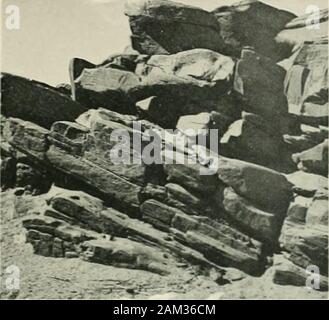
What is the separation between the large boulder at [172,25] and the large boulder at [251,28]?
23.7 inches

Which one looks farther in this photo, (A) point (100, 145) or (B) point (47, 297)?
(A) point (100, 145)

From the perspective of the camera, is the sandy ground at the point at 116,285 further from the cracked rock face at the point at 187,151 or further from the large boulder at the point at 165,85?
A: the large boulder at the point at 165,85

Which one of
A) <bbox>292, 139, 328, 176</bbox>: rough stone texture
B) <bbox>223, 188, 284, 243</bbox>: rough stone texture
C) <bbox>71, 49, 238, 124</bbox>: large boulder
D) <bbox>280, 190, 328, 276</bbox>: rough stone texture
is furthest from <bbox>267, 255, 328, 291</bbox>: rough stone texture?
<bbox>71, 49, 238, 124</bbox>: large boulder

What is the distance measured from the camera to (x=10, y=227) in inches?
1099

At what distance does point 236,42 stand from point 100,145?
9755mm

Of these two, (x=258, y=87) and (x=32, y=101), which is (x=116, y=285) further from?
(x=258, y=87)

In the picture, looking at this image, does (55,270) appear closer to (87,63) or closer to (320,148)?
(87,63)

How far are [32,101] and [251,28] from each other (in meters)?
12.8

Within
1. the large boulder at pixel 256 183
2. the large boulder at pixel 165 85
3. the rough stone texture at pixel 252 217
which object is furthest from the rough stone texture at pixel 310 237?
the large boulder at pixel 165 85

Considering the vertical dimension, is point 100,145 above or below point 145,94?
below

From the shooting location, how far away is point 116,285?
975 inches

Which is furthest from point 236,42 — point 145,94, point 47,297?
point 47,297

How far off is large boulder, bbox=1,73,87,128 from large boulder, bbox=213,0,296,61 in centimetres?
989
